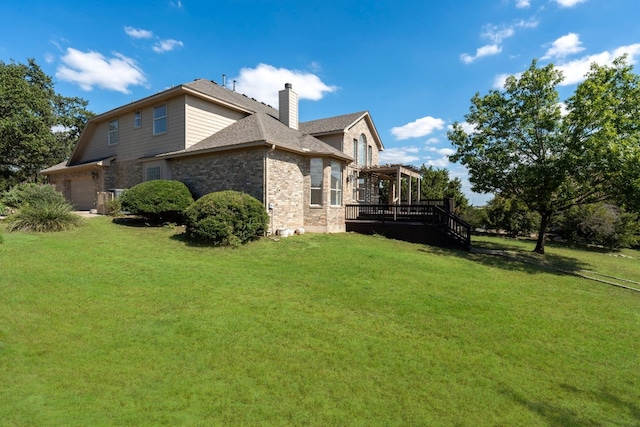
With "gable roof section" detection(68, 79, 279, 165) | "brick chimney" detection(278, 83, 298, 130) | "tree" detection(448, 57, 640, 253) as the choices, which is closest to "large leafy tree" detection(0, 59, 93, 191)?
"gable roof section" detection(68, 79, 279, 165)

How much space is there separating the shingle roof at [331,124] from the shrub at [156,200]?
937 cm

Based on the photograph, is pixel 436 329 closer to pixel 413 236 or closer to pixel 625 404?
pixel 625 404

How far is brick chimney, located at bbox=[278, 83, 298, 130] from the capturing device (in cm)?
1784

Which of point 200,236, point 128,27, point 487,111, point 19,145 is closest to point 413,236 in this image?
point 487,111

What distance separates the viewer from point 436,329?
16.5 ft

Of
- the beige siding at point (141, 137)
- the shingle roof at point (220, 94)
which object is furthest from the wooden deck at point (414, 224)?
the beige siding at point (141, 137)

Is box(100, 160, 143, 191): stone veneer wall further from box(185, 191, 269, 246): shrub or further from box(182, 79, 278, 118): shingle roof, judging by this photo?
box(185, 191, 269, 246): shrub

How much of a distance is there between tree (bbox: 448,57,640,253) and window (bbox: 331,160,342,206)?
5476 millimetres

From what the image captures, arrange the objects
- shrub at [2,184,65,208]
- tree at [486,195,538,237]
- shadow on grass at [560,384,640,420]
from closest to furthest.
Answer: shadow on grass at [560,384,640,420], shrub at [2,184,65,208], tree at [486,195,538,237]

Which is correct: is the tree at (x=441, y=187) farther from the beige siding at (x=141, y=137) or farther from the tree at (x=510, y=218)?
the beige siding at (x=141, y=137)

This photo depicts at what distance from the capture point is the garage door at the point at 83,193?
1973 cm

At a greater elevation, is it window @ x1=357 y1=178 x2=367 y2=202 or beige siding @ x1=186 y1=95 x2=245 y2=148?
beige siding @ x1=186 y1=95 x2=245 y2=148

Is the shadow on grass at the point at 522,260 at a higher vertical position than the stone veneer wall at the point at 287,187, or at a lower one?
lower

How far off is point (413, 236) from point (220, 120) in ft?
36.3
